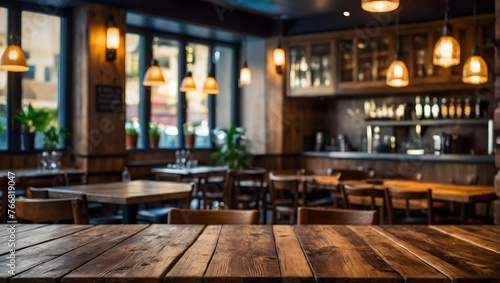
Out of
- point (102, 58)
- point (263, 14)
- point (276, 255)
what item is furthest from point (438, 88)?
point (276, 255)

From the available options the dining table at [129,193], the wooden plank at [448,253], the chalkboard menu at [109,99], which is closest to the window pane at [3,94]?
the chalkboard menu at [109,99]

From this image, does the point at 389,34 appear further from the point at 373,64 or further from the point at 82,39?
the point at 82,39

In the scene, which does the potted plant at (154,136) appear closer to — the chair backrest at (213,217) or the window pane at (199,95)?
the window pane at (199,95)

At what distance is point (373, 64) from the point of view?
27.2ft

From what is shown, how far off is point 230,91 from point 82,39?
3.11m

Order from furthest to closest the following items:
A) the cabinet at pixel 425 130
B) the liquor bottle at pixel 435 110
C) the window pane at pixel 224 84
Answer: the window pane at pixel 224 84 → the liquor bottle at pixel 435 110 → the cabinet at pixel 425 130

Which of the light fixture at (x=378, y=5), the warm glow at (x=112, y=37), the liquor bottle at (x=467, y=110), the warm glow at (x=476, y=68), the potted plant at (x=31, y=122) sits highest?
A: the warm glow at (x=112, y=37)

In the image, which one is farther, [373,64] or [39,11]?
[373,64]

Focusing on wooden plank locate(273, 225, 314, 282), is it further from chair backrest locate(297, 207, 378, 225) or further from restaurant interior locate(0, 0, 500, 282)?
chair backrest locate(297, 207, 378, 225)

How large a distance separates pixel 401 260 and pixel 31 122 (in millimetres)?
5580

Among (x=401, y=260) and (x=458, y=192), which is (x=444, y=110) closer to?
(x=458, y=192)

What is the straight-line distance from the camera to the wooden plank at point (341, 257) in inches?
59.6

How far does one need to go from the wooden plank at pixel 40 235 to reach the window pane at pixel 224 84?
700 centimetres

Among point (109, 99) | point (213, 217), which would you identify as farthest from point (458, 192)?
point (109, 99)
